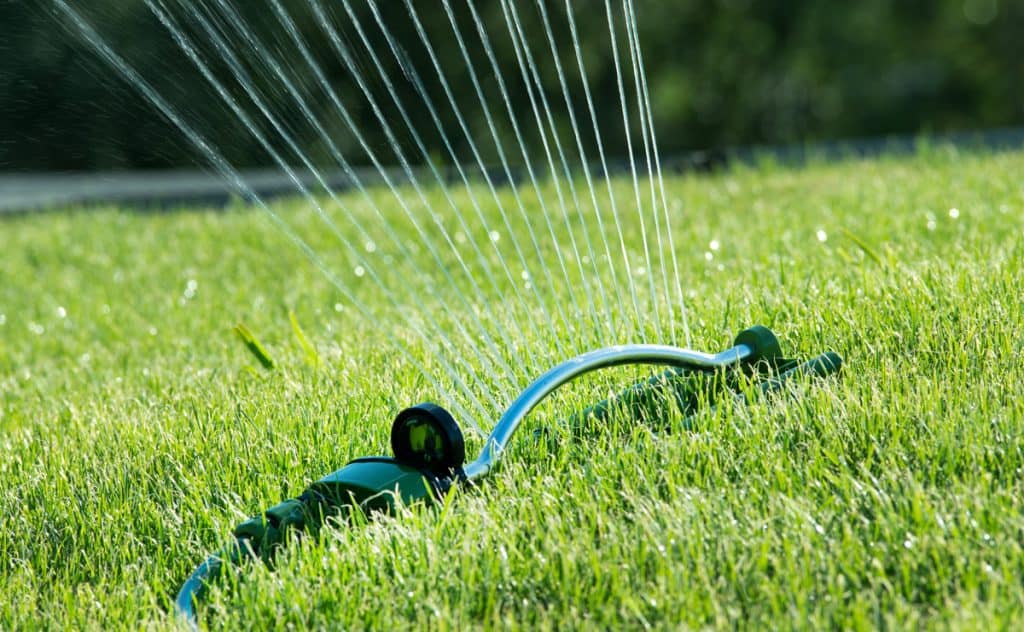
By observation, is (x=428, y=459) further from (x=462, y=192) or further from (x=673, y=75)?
(x=673, y=75)

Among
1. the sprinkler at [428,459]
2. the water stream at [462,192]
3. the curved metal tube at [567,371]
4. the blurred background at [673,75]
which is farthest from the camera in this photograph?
the blurred background at [673,75]

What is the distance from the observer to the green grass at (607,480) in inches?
69.5

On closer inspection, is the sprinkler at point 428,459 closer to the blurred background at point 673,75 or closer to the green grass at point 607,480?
the green grass at point 607,480

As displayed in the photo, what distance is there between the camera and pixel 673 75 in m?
12.5

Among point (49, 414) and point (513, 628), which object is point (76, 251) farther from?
point (513, 628)

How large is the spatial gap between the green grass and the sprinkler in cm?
5

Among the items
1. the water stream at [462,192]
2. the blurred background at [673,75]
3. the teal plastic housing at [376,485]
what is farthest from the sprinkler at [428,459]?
the blurred background at [673,75]

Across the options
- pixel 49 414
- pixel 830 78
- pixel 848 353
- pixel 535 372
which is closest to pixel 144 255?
pixel 49 414

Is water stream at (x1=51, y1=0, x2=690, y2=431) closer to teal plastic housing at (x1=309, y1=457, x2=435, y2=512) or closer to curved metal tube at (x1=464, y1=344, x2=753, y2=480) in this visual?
curved metal tube at (x1=464, y1=344, x2=753, y2=480)

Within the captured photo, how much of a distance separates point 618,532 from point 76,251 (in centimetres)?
444

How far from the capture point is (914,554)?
1755mm

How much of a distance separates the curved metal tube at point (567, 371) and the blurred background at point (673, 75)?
19.2 feet

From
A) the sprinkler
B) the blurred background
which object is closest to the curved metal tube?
the sprinkler

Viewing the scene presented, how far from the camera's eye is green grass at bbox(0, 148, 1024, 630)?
1766 millimetres
